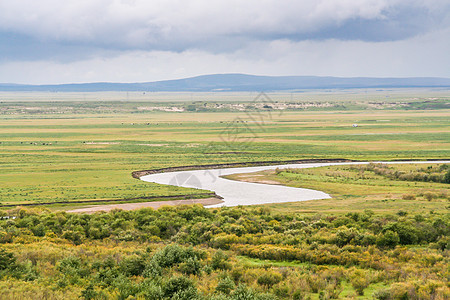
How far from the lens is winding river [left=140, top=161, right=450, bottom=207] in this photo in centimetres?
4872

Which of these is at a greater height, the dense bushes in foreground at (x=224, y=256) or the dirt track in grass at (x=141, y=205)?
the dense bushes in foreground at (x=224, y=256)

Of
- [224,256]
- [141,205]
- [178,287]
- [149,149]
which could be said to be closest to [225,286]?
[178,287]

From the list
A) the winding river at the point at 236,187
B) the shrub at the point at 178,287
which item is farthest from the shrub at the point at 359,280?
the winding river at the point at 236,187

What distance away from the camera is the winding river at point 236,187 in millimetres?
48719

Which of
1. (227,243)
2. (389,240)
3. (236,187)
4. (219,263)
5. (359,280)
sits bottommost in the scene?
(236,187)

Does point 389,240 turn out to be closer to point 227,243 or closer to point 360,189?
point 227,243

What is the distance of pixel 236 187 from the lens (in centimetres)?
5597

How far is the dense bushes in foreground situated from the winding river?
1597cm

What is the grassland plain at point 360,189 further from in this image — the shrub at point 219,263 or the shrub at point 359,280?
the shrub at point 219,263

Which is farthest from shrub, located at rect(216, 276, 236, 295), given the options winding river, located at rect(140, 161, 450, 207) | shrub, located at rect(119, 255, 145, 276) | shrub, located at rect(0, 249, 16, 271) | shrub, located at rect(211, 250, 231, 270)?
winding river, located at rect(140, 161, 450, 207)

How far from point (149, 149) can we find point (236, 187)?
3726 cm

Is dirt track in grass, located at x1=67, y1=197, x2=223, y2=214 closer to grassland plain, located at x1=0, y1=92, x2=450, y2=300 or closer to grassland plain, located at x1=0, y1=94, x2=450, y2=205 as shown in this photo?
grassland plain, located at x1=0, y1=92, x2=450, y2=300

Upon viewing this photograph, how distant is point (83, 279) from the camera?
58.0 feet

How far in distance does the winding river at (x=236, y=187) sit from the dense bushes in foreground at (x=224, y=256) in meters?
16.0
